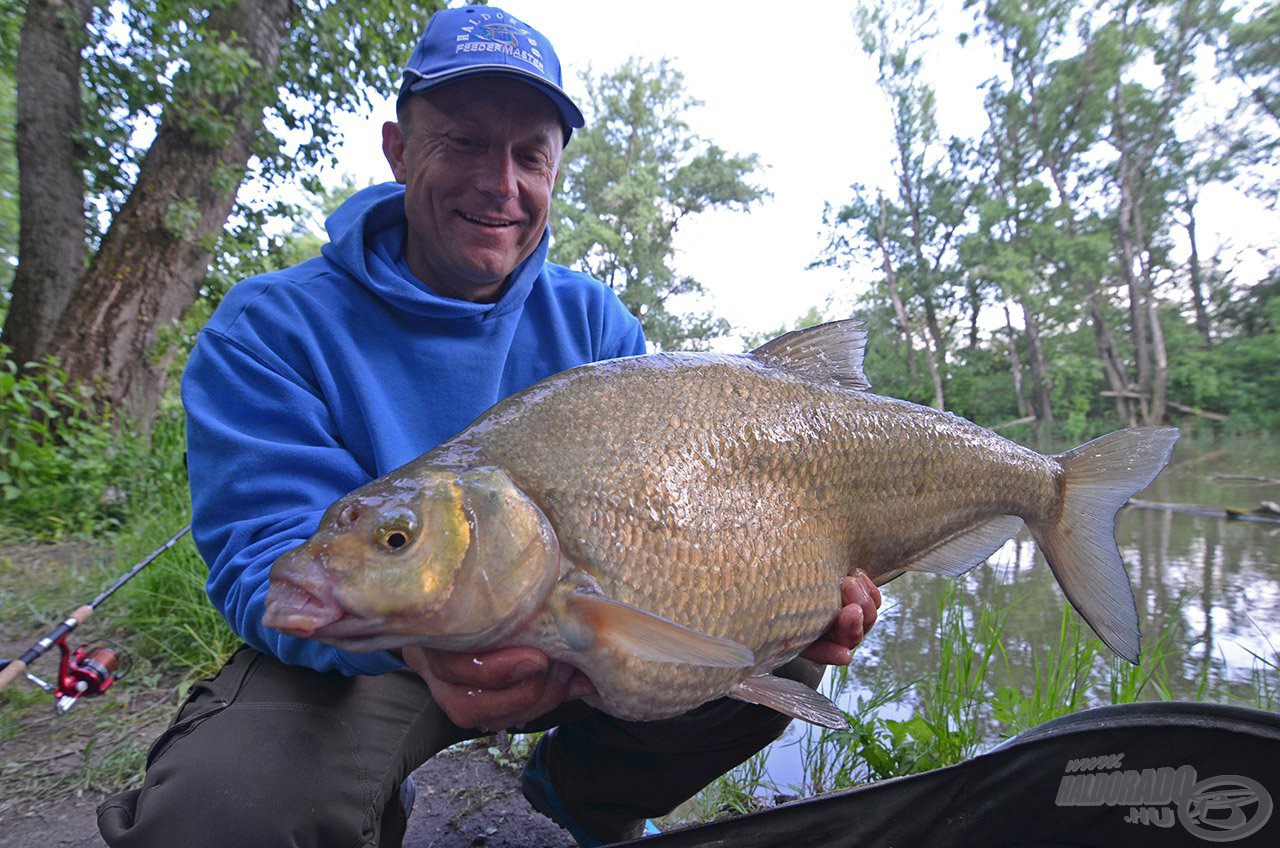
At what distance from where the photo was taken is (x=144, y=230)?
14.2 feet

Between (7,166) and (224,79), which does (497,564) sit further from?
(7,166)

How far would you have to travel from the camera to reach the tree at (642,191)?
2386 cm

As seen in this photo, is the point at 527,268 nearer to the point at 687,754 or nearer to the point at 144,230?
the point at 687,754

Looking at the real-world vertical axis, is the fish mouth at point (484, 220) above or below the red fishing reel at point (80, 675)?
above

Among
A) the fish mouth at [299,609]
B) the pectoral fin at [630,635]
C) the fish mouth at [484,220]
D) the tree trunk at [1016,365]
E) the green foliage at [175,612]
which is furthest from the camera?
the tree trunk at [1016,365]

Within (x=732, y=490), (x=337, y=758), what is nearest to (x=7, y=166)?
(x=337, y=758)

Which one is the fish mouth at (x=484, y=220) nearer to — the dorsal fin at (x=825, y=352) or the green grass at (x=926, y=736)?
the dorsal fin at (x=825, y=352)

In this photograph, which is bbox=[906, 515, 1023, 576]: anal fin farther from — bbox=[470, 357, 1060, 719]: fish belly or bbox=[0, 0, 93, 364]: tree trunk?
bbox=[0, 0, 93, 364]: tree trunk

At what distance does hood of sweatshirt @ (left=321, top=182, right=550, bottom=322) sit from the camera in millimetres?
1617

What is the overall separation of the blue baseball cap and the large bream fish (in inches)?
31.2

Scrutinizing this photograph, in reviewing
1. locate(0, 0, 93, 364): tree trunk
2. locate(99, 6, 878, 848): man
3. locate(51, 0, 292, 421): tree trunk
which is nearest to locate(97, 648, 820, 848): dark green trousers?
locate(99, 6, 878, 848): man

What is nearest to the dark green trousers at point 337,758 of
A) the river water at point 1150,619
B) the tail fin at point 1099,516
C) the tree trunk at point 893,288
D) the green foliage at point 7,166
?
the tail fin at point 1099,516

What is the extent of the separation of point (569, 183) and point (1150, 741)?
26.3m

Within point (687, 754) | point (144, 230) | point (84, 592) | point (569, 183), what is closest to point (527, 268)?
point (687, 754)
